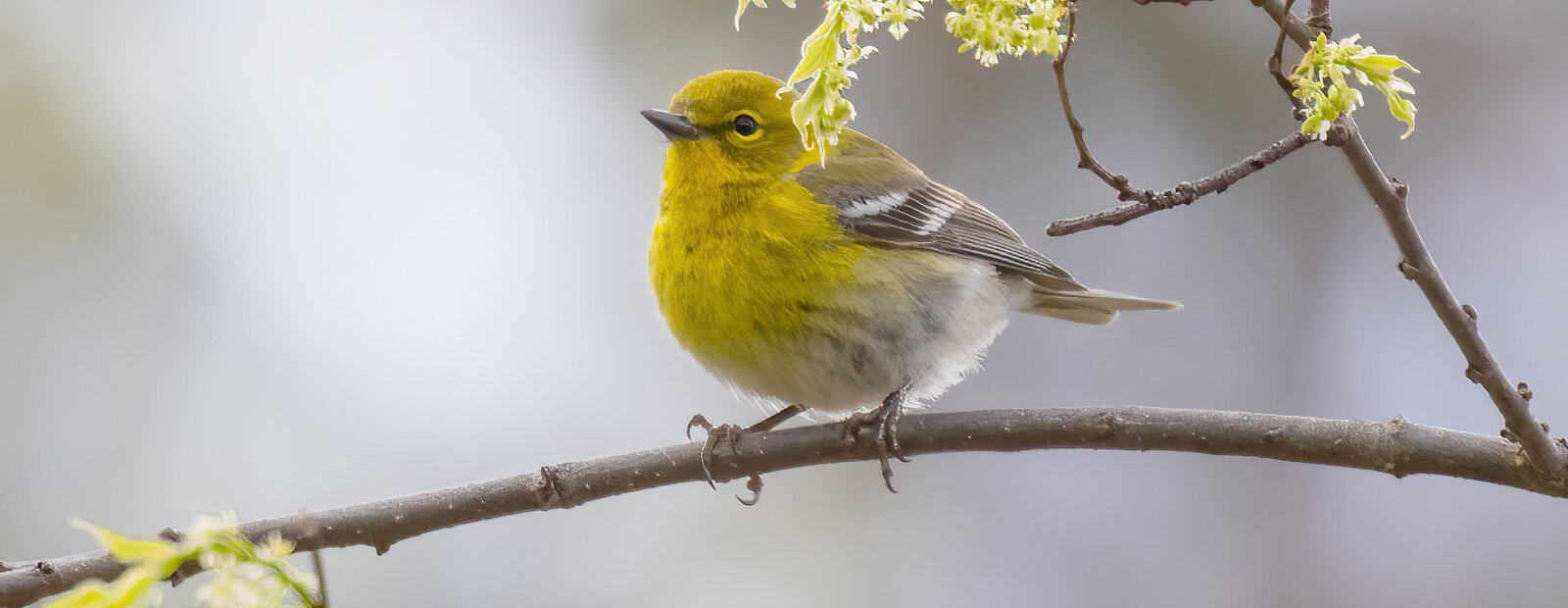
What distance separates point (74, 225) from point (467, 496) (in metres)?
5.09

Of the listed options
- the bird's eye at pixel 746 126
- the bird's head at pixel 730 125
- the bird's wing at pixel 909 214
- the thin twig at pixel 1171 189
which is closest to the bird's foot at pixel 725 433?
the bird's wing at pixel 909 214

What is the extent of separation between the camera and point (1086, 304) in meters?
4.67

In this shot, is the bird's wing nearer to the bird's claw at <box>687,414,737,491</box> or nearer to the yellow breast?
the yellow breast

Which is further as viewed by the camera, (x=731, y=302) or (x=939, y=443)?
(x=731, y=302)

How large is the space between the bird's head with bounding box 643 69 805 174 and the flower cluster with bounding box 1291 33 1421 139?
97.8 inches

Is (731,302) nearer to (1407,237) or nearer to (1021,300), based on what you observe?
(1021,300)

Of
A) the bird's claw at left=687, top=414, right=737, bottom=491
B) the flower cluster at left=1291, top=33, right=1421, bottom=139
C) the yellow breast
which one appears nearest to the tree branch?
the bird's claw at left=687, top=414, right=737, bottom=491

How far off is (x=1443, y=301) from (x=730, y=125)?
2561mm

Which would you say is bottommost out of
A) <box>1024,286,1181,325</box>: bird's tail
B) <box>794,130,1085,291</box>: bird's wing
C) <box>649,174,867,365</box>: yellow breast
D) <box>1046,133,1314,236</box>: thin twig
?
<box>1046,133,1314,236</box>: thin twig

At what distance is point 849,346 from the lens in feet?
12.7

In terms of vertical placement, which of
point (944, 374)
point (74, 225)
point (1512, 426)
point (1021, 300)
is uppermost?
point (74, 225)

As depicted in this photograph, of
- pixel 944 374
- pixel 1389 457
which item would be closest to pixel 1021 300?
pixel 944 374

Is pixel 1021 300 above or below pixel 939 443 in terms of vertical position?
above

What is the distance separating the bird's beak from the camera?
165 inches
